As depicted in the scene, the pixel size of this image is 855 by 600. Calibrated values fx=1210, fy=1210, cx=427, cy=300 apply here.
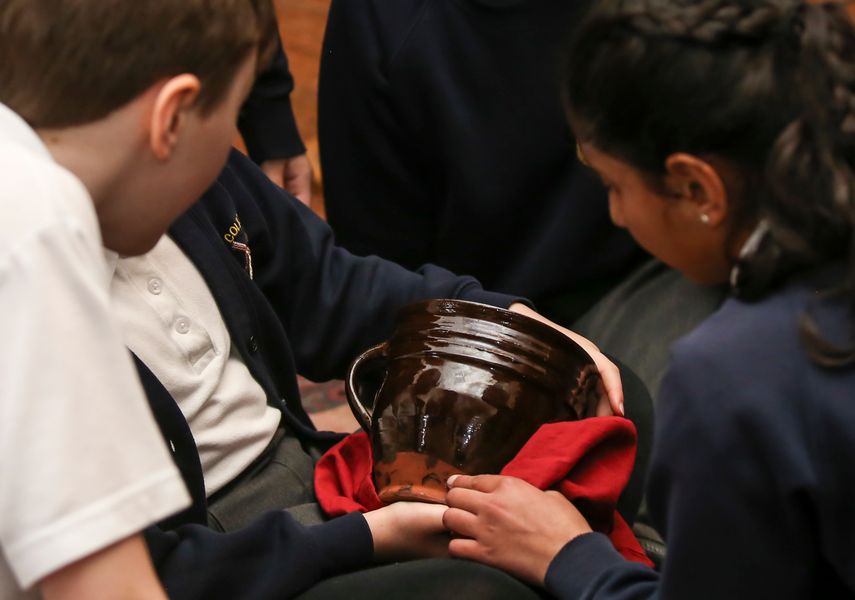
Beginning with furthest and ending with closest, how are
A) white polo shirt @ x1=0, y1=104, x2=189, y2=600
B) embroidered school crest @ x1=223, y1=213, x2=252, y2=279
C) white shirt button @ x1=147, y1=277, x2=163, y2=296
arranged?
1. embroidered school crest @ x1=223, y1=213, x2=252, y2=279
2. white shirt button @ x1=147, y1=277, x2=163, y2=296
3. white polo shirt @ x1=0, y1=104, x2=189, y2=600

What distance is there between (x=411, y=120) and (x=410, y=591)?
778mm

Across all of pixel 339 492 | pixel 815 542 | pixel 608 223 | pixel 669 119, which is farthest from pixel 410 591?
pixel 608 223

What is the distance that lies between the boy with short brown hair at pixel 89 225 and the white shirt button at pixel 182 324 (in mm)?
238

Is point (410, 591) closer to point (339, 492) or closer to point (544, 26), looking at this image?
point (339, 492)

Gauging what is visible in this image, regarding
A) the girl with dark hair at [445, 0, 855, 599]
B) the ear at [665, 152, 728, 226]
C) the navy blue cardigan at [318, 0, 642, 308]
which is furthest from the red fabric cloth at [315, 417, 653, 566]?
the navy blue cardigan at [318, 0, 642, 308]

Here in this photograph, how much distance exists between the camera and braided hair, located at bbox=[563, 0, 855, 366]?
78 centimetres

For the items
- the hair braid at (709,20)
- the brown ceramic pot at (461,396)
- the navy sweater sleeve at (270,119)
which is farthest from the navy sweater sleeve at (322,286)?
the hair braid at (709,20)

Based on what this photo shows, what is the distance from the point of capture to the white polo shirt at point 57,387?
27.9 inches

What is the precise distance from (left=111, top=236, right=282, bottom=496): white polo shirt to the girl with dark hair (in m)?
0.44

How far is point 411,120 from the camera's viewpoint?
161 centimetres

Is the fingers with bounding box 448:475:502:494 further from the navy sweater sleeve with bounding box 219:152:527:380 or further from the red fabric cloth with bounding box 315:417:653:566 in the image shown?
the navy sweater sleeve with bounding box 219:152:527:380

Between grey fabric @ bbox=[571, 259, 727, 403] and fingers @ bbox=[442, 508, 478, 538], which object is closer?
fingers @ bbox=[442, 508, 478, 538]

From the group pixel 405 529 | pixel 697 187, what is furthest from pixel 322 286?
pixel 697 187

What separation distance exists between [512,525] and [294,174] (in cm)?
98
